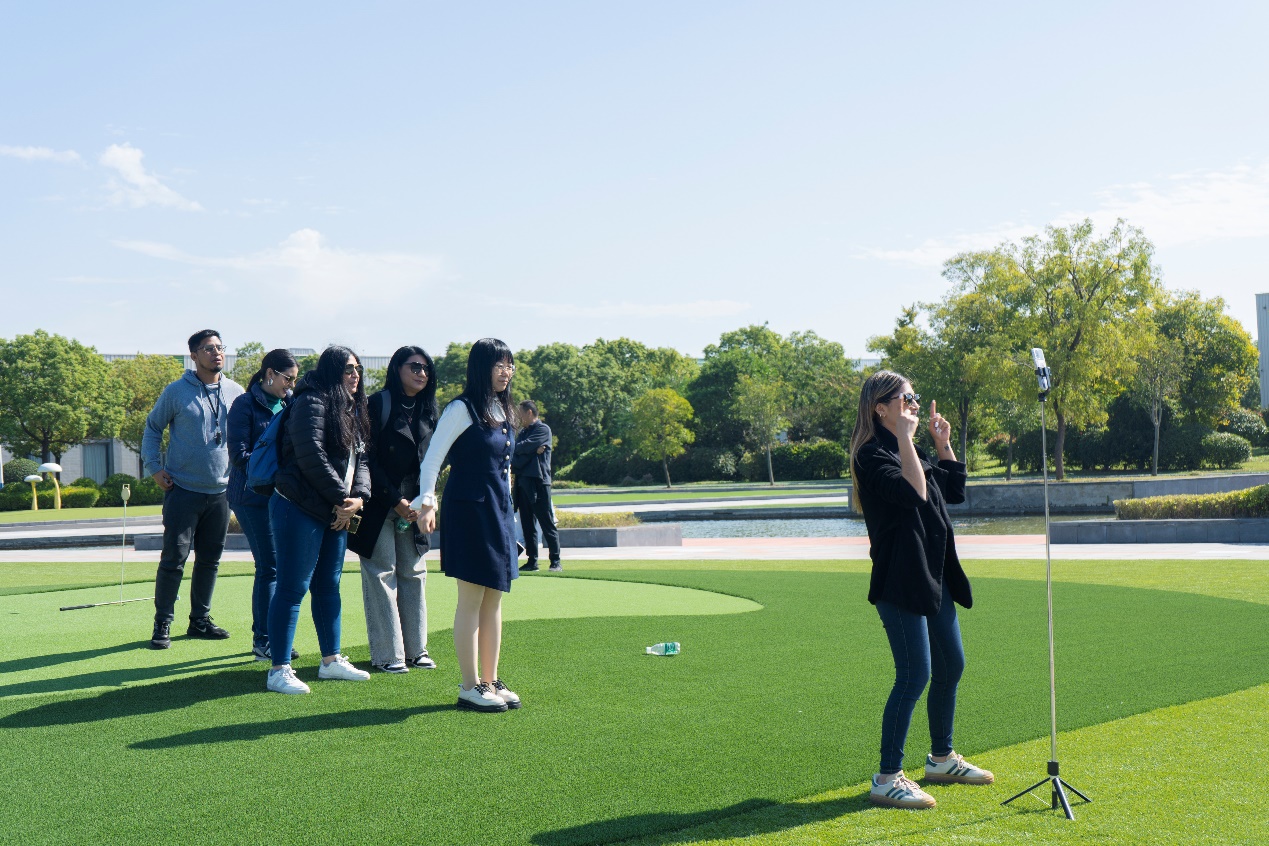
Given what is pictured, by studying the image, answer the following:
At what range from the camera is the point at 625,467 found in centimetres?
5622

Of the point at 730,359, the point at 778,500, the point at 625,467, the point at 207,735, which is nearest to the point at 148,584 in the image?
the point at 207,735

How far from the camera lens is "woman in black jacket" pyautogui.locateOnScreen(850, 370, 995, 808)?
3990mm

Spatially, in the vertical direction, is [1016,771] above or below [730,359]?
below

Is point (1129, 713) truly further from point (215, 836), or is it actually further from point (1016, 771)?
point (215, 836)

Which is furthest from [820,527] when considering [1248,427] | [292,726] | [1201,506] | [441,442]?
[1248,427]

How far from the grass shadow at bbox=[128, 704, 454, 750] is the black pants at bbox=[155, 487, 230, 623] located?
2.34m

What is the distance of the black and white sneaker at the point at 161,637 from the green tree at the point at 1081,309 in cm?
2757

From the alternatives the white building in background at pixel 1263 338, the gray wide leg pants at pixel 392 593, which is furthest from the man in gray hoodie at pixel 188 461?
the white building in background at pixel 1263 338

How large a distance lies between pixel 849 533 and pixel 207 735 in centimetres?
1806

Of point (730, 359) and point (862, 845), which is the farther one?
point (730, 359)

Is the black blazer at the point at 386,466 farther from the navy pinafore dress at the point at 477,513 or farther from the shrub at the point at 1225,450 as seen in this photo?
the shrub at the point at 1225,450

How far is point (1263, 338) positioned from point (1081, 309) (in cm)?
4148

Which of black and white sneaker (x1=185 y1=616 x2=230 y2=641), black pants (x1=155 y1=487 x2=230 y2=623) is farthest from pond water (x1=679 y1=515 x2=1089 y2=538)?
black pants (x1=155 y1=487 x2=230 y2=623)

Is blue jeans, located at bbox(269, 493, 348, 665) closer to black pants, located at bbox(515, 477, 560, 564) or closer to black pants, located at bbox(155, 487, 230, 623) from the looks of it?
black pants, located at bbox(155, 487, 230, 623)
